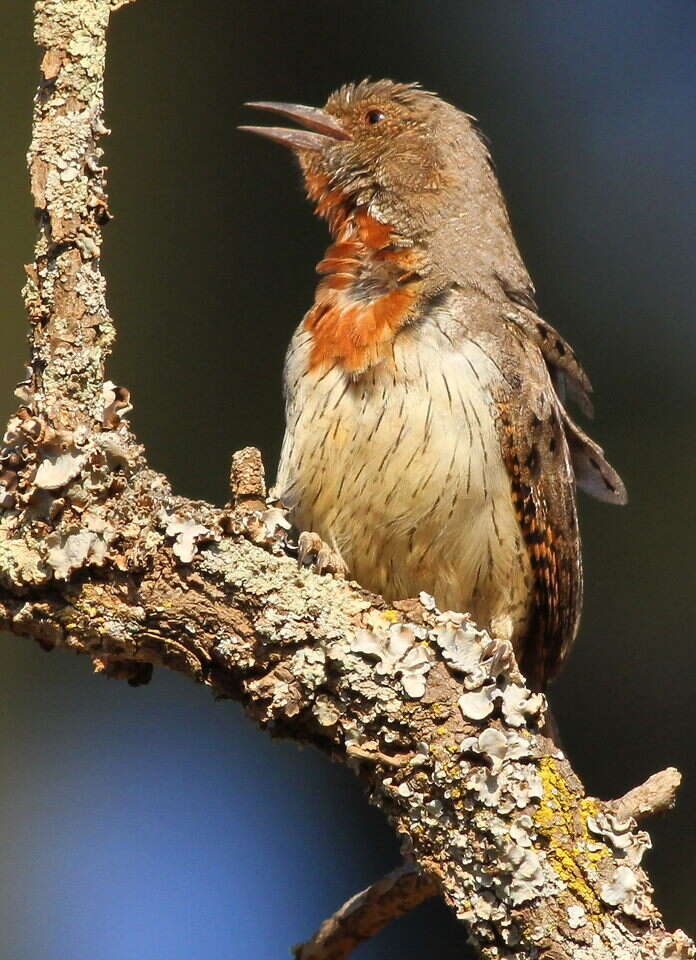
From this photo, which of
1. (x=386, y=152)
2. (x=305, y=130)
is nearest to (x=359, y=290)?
(x=386, y=152)

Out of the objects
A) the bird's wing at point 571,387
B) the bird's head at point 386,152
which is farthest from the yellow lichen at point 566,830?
the bird's head at point 386,152

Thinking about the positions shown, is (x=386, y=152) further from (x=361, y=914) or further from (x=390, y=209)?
(x=361, y=914)

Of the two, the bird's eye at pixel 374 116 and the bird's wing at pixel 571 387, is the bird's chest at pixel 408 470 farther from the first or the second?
the bird's eye at pixel 374 116

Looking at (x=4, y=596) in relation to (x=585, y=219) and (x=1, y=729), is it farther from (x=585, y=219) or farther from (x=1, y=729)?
(x=585, y=219)

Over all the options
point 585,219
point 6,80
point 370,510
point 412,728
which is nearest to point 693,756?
point 585,219

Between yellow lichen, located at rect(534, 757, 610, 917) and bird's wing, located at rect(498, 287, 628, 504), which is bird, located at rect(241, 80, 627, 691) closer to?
bird's wing, located at rect(498, 287, 628, 504)

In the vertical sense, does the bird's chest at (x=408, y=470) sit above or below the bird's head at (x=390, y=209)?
below

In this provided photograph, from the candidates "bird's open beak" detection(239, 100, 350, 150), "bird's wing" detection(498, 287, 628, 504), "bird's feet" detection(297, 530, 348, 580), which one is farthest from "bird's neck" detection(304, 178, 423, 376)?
"bird's feet" detection(297, 530, 348, 580)
